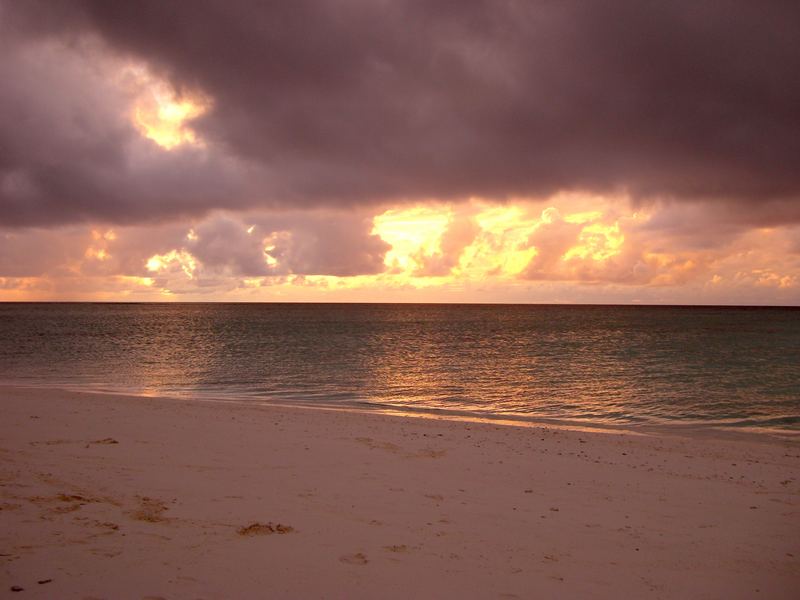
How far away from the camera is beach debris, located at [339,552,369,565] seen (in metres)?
6.92

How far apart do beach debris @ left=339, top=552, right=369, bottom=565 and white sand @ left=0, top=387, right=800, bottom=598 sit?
3cm

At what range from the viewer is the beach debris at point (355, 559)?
692 centimetres

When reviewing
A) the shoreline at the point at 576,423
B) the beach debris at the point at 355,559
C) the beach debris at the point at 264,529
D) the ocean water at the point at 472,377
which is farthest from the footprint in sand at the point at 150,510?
the ocean water at the point at 472,377

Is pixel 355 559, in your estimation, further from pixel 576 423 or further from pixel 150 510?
pixel 576 423

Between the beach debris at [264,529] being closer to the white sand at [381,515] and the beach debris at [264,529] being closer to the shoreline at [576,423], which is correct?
the white sand at [381,515]

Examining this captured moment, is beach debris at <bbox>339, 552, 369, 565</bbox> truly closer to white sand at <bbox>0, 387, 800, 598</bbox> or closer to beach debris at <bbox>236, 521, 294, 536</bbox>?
white sand at <bbox>0, 387, 800, 598</bbox>

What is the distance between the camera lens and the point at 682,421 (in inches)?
850

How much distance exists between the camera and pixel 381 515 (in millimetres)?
8789

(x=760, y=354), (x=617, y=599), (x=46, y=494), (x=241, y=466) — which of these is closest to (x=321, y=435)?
(x=241, y=466)

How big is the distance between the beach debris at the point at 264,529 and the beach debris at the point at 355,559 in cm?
117

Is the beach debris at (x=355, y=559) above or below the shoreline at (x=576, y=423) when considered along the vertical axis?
above

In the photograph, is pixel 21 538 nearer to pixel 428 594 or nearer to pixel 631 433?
pixel 428 594

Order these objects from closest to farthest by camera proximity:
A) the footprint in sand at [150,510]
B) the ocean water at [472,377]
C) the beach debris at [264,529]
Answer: the beach debris at [264,529]
the footprint in sand at [150,510]
the ocean water at [472,377]

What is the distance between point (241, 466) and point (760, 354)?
54333mm
